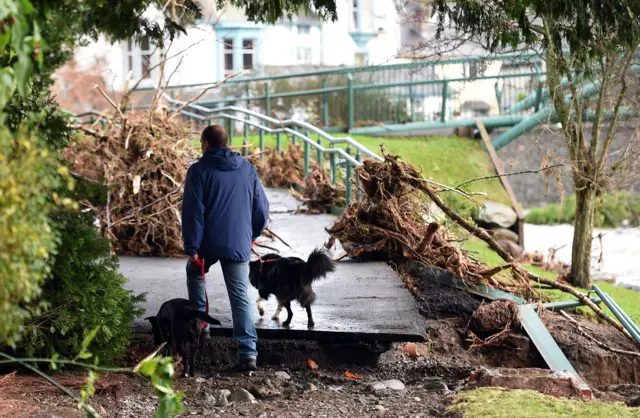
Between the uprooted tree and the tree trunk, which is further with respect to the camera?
the tree trunk

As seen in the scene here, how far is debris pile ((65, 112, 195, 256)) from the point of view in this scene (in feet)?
38.4

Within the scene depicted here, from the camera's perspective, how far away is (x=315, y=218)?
14414 millimetres

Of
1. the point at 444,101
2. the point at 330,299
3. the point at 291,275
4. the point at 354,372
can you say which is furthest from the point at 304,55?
the point at 354,372

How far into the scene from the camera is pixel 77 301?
6.61 meters

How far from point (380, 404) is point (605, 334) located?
Answer: 4.18 metres

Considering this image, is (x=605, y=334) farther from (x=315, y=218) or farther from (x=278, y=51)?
(x=278, y=51)

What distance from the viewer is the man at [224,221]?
744 centimetres

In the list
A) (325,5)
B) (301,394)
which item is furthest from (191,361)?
(325,5)

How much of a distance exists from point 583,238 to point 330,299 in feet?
16.0

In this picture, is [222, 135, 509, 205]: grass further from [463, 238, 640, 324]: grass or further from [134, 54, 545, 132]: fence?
[463, 238, 640, 324]: grass

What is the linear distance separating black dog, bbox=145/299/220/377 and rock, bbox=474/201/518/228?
1245 cm

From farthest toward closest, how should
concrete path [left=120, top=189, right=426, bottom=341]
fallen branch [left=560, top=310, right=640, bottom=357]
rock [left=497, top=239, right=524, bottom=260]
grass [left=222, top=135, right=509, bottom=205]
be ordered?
grass [left=222, top=135, right=509, bottom=205] → rock [left=497, top=239, right=524, bottom=260] → fallen branch [left=560, top=310, right=640, bottom=357] → concrete path [left=120, top=189, right=426, bottom=341]

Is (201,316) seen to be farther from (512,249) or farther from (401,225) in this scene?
(512,249)

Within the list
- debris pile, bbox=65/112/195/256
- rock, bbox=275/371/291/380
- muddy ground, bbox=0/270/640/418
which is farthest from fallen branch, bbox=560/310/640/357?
debris pile, bbox=65/112/195/256
